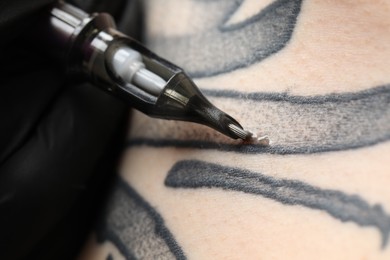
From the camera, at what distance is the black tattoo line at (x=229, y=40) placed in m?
0.52

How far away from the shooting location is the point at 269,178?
0.47m

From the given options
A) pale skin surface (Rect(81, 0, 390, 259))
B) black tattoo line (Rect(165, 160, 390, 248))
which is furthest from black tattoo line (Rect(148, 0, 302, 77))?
black tattoo line (Rect(165, 160, 390, 248))

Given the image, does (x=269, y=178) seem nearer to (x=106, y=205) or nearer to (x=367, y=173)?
(x=367, y=173)

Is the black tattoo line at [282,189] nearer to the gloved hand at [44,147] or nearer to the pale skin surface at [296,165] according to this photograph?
the pale skin surface at [296,165]

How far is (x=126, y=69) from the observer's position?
20.9 inches

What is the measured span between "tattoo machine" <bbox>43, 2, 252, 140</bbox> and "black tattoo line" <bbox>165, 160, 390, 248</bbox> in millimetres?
40

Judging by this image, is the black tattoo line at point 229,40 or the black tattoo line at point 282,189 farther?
the black tattoo line at point 229,40

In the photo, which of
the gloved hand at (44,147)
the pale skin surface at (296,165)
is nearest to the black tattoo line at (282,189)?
the pale skin surface at (296,165)

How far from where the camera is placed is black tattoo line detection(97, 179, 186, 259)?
0.51 meters

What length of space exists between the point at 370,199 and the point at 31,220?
0.33m

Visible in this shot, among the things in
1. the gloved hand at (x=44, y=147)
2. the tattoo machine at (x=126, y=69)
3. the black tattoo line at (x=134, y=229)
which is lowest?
the black tattoo line at (x=134, y=229)

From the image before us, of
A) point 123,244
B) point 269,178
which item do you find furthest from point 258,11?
point 123,244

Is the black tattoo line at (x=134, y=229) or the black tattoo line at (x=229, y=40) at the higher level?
the black tattoo line at (x=229, y=40)

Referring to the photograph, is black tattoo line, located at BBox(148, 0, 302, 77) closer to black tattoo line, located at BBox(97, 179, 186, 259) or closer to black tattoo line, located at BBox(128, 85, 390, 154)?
black tattoo line, located at BBox(128, 85, 390, 154)
